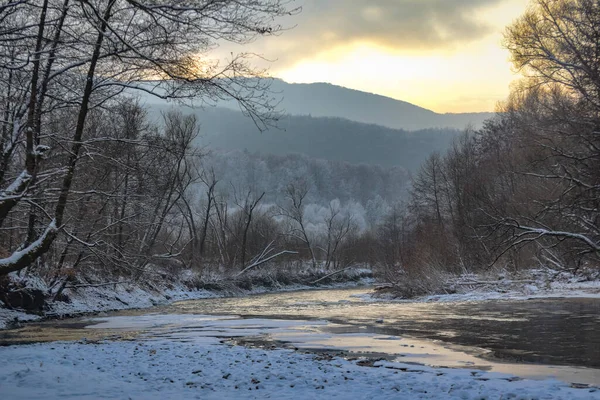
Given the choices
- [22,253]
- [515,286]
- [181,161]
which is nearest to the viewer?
[22,253]

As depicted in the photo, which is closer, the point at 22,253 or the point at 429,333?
the point at 22,253

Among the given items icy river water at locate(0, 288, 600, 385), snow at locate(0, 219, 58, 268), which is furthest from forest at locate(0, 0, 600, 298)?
icy river water at locate(0, 288, 600, 385)

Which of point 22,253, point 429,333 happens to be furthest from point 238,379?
point 429,333

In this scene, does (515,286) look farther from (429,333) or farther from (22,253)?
(22,253)

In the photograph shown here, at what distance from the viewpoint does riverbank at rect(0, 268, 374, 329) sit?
1889 cm

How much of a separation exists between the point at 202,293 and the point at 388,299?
1310 cm

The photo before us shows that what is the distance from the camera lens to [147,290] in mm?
27797

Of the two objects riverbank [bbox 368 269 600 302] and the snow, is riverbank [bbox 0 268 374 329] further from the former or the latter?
riverbank [bbox 368 269 600 302]

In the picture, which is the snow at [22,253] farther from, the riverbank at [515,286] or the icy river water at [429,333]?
the riverbank at [515,286]

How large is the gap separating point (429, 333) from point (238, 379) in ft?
22.1

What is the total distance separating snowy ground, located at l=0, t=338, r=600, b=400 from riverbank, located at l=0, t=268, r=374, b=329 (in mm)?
9208

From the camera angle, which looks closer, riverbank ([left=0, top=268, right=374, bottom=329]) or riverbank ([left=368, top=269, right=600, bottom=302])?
riverbank ([left=0, top=268, right=374, bottom=329])

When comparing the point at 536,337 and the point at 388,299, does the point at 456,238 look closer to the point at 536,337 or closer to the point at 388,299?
the point at 388,299

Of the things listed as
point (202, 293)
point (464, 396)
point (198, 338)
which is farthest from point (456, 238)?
point (464, 396)
